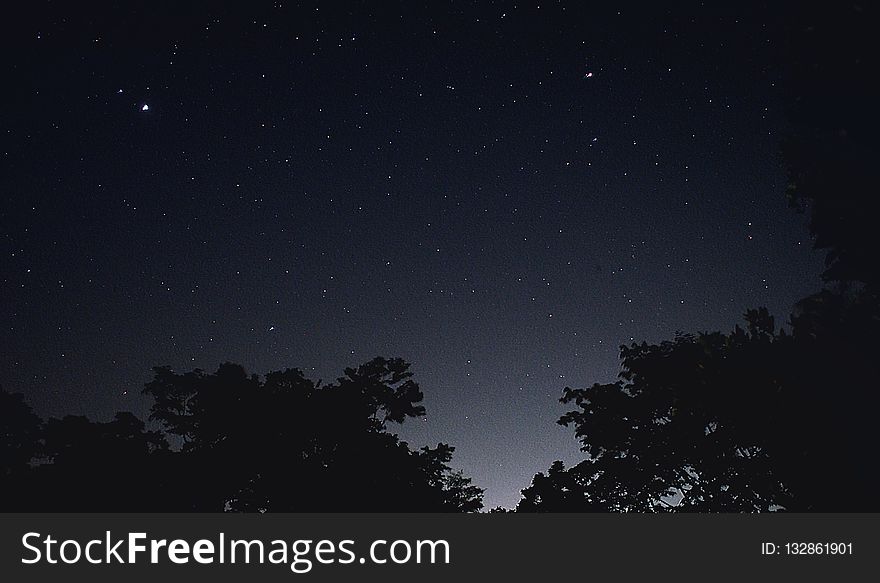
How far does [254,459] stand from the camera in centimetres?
1300

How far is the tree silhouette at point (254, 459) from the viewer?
1125cm

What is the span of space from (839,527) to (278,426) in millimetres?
12227

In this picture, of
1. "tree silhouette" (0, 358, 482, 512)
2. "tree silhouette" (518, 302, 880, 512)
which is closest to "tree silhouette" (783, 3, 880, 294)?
"tree silhouette" (518, 302, 880, 512)

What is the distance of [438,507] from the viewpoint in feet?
44.3

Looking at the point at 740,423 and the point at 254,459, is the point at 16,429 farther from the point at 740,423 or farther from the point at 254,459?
the point at 740,423

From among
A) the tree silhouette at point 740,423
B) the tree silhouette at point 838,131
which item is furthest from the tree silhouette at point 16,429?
the tree silhouette at point 838,131

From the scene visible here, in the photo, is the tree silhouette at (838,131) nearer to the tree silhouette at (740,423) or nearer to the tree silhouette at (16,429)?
the tree silhouette at (740,423)

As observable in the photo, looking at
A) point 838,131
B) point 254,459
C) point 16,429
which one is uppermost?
point 838,131

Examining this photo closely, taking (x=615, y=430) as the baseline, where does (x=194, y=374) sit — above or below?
above

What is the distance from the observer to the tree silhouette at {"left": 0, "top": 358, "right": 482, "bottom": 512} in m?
11.2

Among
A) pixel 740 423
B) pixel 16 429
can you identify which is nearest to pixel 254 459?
pixel 740 423

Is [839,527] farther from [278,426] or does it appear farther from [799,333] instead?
[278,426]

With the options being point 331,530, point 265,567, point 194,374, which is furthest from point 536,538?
point 194,374

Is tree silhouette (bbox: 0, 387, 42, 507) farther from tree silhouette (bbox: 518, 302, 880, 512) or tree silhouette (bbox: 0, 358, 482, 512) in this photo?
tree silhouette (bbox: 518, 302, 880, 512)
